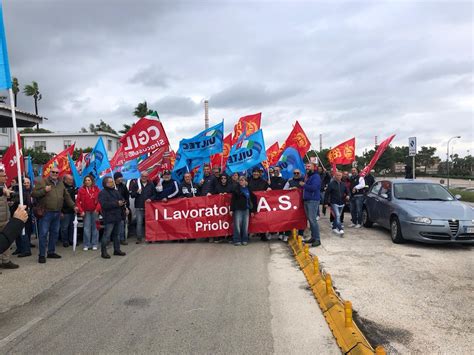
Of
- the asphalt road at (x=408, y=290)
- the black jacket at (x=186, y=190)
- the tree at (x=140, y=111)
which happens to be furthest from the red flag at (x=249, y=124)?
the tree at (x=140, y=111)

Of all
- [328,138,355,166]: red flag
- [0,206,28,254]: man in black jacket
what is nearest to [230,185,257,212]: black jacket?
[0,206,28,254]: man in black jacket

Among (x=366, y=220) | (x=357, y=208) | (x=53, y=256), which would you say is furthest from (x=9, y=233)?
(x=357, y=208)

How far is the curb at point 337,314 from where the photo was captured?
3849mm

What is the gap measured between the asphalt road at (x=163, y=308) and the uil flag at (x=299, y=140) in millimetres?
4340

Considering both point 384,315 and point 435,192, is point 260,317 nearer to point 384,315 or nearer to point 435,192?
point 384,315

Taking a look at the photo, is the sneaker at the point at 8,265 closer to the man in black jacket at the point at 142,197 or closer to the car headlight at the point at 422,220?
the man in black jacket at the point at 142,197

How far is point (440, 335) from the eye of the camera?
171 inches

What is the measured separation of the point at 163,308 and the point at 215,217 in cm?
492

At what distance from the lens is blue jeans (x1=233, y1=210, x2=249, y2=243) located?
9.67 m

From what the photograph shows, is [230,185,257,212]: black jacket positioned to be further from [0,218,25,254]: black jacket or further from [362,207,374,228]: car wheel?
[0,218,25,254]: black jacket

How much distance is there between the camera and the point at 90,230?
9.62 metres

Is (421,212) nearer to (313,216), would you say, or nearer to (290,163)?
(313,216)

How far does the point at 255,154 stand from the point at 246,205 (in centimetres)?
160

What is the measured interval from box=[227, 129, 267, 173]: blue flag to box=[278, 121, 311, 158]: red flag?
5.40ft
